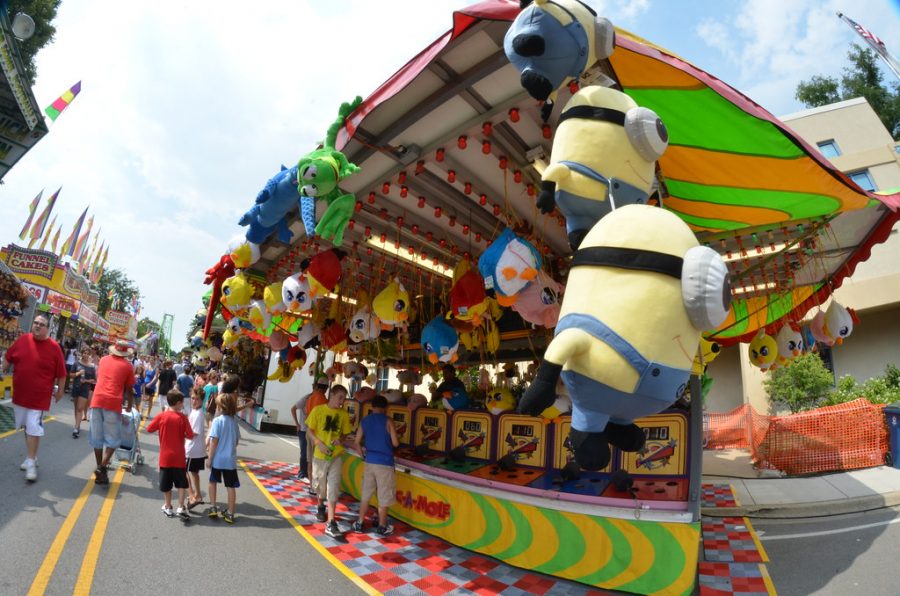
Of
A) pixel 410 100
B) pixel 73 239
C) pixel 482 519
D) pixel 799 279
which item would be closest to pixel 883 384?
pixel 799 279

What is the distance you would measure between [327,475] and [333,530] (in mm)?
654

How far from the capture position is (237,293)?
7113 millimetres

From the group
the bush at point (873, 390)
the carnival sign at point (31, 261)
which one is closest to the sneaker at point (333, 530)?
the bush at point (873, 390)

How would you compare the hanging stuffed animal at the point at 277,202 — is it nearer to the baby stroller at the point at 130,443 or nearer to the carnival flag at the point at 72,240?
the baby stroller at the point at 130,443

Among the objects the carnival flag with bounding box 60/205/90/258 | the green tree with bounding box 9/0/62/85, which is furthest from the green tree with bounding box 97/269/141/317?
the green tree with bounding box 9/0/62/85

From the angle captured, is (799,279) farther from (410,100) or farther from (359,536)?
(359,536)

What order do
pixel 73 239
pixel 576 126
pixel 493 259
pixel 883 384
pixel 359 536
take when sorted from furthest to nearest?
pixel 73 239
pixel 883 384
pixel 359 536
pixel 493 259
pixel 576 126

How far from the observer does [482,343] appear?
7.10 m

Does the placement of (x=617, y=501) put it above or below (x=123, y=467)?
above

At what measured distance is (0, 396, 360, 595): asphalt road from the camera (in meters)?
3.77

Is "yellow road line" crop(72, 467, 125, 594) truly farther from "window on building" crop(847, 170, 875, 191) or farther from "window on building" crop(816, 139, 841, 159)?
"window on building" crop(816, 139, 841, 159)

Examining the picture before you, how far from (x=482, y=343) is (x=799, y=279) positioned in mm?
4860

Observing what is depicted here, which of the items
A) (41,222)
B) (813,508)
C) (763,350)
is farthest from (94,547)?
(41,222)

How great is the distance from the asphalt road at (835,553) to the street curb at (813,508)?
132 mm
